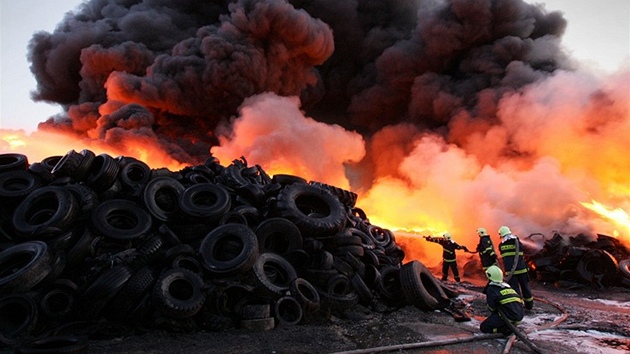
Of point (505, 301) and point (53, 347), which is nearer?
point (53, 347)

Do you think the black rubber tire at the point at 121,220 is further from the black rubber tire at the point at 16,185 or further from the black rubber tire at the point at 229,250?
the black rubber tire at the point at 16,185

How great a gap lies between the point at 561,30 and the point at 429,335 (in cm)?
2816

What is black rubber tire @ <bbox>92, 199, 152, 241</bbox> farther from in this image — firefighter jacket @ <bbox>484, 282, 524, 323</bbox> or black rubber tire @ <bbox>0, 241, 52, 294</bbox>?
firefighter jacket @ <bbox>484, 282, 524, 323</bbox>

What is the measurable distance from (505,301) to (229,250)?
445 centimetres

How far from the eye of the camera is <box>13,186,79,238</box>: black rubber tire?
659 centimetres

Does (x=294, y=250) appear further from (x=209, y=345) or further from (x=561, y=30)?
(x=561, y=30)

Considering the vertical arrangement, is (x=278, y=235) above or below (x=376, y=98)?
below

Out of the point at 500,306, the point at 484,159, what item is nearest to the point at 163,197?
the point at 500,306

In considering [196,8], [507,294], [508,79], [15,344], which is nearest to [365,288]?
[507,294]

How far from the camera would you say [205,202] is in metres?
8.41

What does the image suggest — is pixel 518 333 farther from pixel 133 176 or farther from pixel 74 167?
pixel 74 167

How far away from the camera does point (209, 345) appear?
5246mm

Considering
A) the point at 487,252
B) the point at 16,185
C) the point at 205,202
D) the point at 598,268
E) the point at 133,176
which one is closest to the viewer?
the point at 16,185

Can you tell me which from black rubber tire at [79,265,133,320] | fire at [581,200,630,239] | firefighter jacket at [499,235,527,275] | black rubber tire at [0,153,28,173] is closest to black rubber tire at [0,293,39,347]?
black rubber tire at [79,265,133,320]
